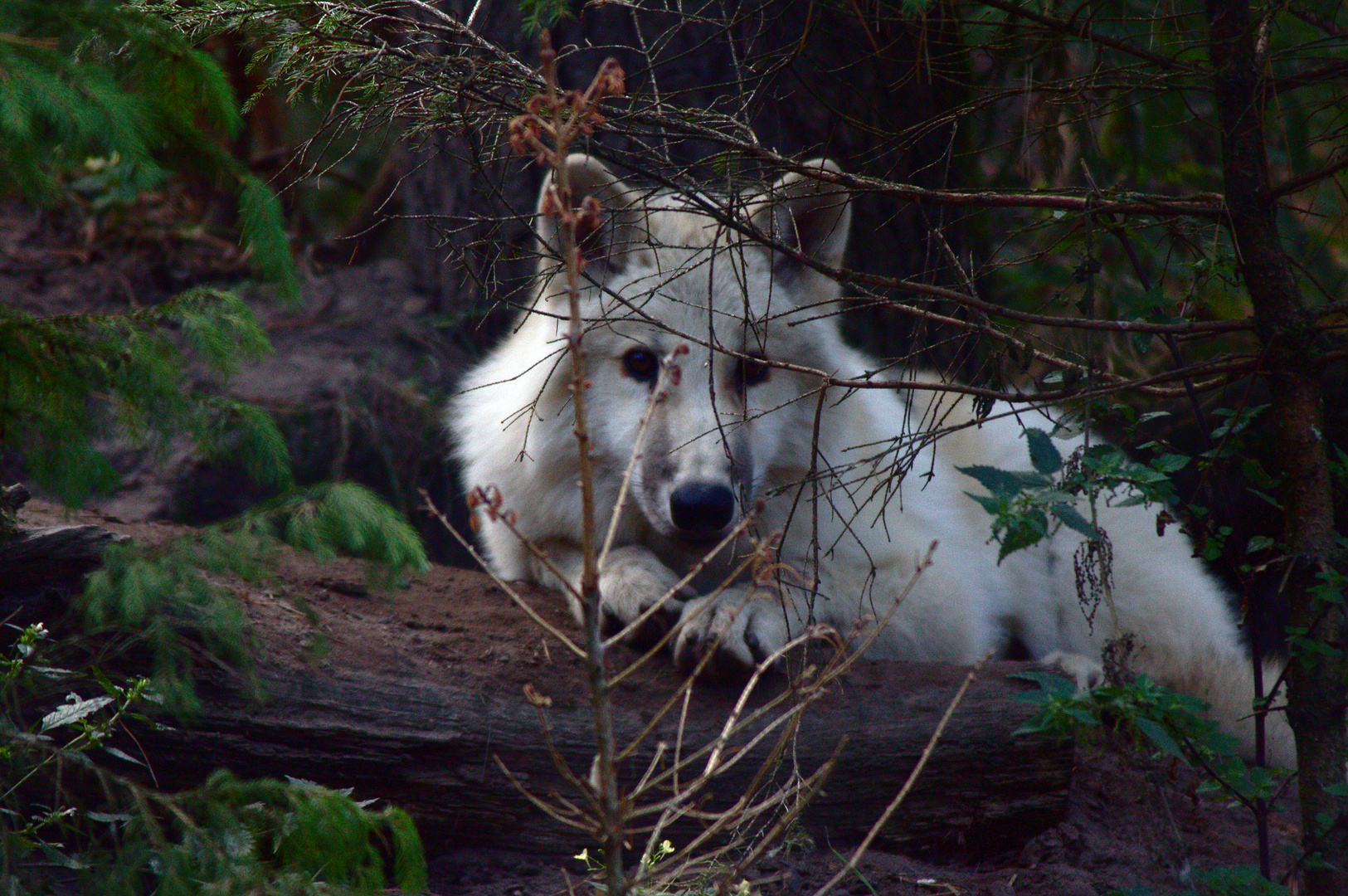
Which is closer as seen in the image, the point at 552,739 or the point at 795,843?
the point at 552,739

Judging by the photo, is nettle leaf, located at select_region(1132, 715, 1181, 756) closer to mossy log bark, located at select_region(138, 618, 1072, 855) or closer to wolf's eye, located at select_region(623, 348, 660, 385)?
mossy log bark, located at select_region(138, 618, 1072, 855)

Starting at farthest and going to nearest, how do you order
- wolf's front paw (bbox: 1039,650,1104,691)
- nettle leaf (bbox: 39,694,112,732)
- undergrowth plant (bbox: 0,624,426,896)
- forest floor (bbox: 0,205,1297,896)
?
wolf's front paw (bbox: 1039,650,1104,691) → forest floor (bbox: 0,205,1297,896) → nettle leaf (bbox: 39,694,112,732) → undergrowth plant (bbox: 0,624,426,896)

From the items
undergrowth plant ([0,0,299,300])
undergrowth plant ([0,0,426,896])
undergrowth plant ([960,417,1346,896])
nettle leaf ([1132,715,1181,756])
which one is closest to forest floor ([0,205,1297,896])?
undergrowth plant ([960,417,1346,896])

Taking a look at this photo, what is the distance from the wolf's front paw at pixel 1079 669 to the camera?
291 centimetres

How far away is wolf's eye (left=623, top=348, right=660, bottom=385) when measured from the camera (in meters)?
3.05

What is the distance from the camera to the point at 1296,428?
1945 mm

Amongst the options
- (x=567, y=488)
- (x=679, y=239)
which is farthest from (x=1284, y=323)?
(x=567, y=488)

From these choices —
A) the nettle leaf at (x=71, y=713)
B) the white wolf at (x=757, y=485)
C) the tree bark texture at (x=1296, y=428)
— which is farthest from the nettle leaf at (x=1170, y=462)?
the nettle leaf at (x=71, y=713)

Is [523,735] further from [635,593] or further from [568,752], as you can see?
[635,593]

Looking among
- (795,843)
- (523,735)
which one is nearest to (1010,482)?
(795,843)

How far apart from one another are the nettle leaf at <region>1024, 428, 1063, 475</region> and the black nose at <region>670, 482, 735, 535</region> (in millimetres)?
766

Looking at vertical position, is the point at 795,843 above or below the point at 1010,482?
below

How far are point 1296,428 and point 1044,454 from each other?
46 cm

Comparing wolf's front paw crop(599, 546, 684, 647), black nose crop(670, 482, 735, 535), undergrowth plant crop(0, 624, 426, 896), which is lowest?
undergrowth plant crop(0, 624, 426, 896)
